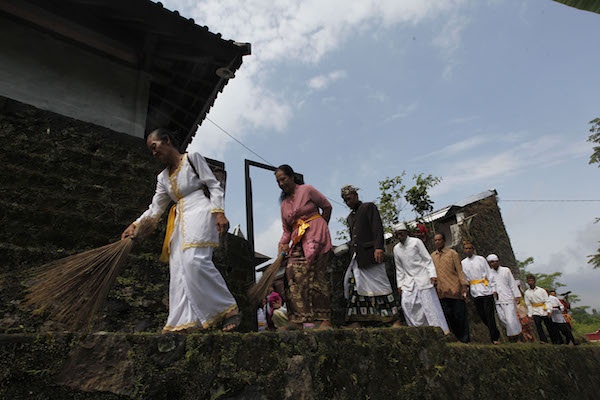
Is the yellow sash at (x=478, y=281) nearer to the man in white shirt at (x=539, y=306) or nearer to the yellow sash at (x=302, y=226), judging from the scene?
the man in white shirt at (x=539, y=306)

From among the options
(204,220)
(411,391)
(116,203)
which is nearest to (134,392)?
(204,220)

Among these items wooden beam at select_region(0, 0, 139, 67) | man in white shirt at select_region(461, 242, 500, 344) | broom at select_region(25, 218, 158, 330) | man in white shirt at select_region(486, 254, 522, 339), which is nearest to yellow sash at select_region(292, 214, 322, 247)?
broom at select_region(25, 218, 158, 330)

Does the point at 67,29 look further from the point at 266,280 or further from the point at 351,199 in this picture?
the point at 266,280

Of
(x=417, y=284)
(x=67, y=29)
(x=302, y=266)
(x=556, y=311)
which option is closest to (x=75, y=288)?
(x=302, y=266)

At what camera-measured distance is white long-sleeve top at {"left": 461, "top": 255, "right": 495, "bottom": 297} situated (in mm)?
5891

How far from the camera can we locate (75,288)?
7.16ft

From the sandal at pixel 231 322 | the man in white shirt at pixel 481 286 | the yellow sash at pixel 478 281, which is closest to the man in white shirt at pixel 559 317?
the man in white shirt at pixel 481 286

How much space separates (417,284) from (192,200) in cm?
309

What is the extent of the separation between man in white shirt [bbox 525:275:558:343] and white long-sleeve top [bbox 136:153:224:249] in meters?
8.02

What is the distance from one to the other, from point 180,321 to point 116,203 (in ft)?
6.99

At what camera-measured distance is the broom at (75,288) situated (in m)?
2.11

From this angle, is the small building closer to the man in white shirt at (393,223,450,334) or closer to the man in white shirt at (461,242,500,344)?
the man in white shirt at (461,242,500,344)

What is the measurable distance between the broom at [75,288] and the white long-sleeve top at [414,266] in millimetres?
3504

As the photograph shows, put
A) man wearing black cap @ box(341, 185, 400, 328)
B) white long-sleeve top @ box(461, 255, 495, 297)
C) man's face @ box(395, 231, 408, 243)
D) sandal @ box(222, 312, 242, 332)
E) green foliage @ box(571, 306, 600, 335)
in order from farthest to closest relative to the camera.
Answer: green foliage @ box(571, 306, 600, 335) < white long-sleeve top @ box(461, 255, 495, 297) < man's face @ box(395, 231, 408, 243) < man wearing black cap @ box(341, 185, 400, 328) < sandal @ box(222, 312, 242, 332)
